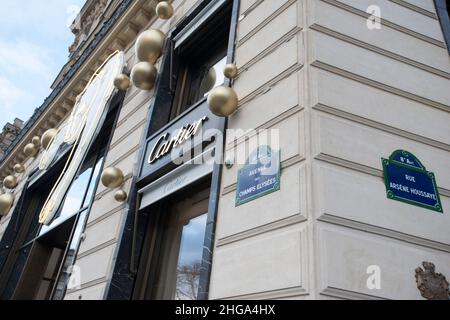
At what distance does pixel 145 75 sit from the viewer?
277 inches

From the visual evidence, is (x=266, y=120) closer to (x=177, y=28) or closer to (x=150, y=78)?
(x=150, y=78)

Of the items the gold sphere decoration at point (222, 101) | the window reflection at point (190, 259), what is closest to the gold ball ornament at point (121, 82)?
the window reflection at point (190, 259)

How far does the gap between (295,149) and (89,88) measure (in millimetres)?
7949

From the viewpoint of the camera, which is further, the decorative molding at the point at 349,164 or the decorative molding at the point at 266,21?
the decorative molding at the point at 266,21

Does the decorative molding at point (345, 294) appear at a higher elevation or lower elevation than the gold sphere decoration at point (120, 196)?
lower

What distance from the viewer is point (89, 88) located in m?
10.2

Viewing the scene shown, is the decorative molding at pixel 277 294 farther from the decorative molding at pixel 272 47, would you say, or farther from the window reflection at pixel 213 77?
the window reflection at pixel 213 77

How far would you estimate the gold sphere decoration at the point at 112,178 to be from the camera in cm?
633

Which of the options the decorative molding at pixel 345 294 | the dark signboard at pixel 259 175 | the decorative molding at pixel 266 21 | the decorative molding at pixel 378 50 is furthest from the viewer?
the decorative molding at pixel 266 21

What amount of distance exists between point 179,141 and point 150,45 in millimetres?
2426

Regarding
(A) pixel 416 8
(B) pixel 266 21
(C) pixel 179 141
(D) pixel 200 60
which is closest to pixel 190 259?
(C) pixel 179 141

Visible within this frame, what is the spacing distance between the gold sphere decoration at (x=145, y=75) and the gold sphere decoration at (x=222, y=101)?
9.24ft

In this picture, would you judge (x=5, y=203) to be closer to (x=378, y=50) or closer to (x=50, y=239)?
(x=50, y=239)

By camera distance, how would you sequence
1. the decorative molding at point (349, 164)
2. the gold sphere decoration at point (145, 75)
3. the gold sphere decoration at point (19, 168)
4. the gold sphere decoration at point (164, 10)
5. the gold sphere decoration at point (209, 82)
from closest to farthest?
1. the decorative molding at point (349, 164)
2. the gold sphere decoration at point (209, 82)
3. the gold sphere decoration at point (145, 75)
4. the gold sphere decoration at point (164, 10)
5. the gold sphere decoration at point (19, 168)
